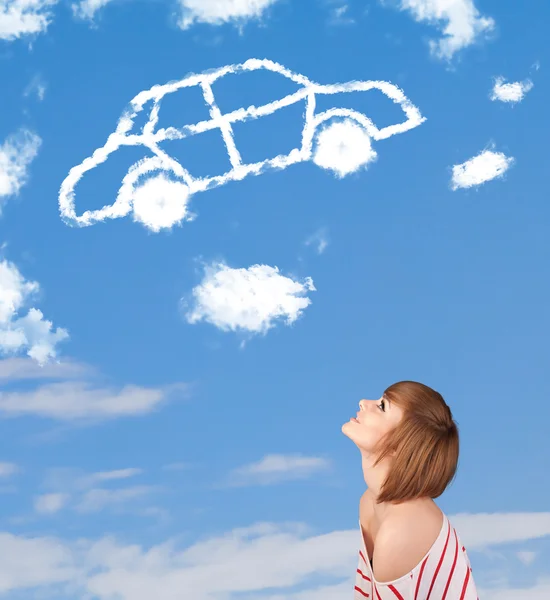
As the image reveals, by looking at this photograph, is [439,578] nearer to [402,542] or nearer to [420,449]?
[402,542]

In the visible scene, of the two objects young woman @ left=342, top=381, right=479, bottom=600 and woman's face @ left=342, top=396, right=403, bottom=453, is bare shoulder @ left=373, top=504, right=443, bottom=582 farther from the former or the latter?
woman's face @ left=342, top=396, right=403, bottom=453

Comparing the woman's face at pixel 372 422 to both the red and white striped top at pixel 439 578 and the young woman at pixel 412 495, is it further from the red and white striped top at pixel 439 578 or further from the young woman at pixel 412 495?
the red and white striped top at pixel 439 578

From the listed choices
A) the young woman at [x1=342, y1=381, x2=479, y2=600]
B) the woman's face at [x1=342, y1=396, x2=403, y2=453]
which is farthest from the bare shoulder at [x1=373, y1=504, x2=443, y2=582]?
the woman's face at [x1=342, y1=396, x2=403, y2=453]

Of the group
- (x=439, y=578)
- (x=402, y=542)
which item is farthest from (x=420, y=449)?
(x=439, y=578)

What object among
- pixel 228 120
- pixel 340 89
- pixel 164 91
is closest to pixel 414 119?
pixel 340 89

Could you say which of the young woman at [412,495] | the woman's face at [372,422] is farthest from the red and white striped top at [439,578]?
the woman's face at [372,422]

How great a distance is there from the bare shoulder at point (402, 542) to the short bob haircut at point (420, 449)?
6cm

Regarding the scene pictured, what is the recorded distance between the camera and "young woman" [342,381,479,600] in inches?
105

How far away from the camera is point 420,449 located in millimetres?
2709

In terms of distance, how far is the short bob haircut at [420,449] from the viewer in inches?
107

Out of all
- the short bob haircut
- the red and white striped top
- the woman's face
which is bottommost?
the red and white striped top

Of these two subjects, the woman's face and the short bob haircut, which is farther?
the woman's face

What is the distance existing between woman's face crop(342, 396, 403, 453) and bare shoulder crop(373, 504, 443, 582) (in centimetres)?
25

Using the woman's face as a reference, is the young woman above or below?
below
